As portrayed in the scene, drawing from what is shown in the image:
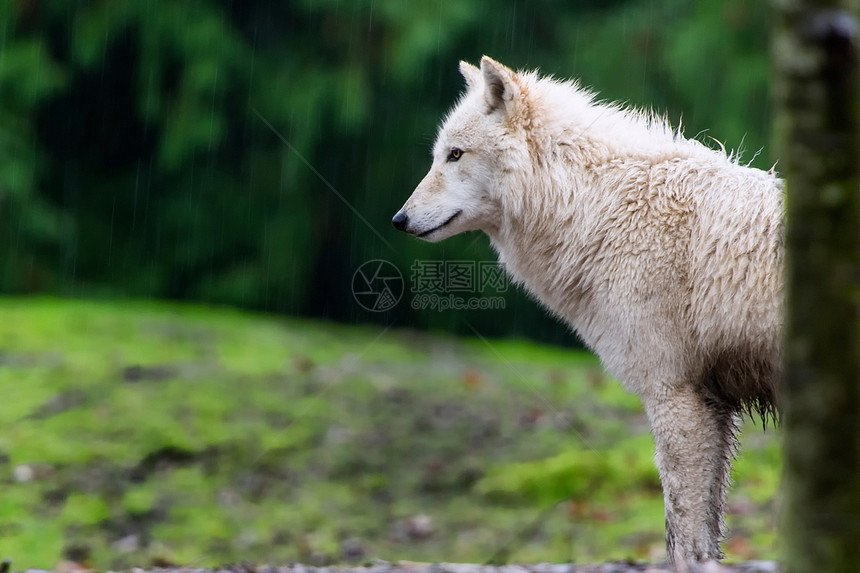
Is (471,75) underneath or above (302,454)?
above

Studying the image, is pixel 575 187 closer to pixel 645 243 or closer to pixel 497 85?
pixel 645 243

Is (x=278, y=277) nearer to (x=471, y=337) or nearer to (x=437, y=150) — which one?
(x=471, y=337)

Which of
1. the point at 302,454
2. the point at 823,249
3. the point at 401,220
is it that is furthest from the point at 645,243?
the point at 302,454

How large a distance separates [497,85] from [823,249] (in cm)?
217

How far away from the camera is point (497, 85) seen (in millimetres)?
3473

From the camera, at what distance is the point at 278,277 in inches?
349

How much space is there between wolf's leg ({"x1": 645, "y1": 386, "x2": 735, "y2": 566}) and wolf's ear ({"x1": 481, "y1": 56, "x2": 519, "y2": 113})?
134 cm

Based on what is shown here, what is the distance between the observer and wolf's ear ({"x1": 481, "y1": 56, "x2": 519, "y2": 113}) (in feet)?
11.2

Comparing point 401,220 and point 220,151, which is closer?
point 401,220

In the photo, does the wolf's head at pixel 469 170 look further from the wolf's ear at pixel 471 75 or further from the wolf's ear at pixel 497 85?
the wolf's ear at pixel 471 75

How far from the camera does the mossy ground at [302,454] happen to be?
5.20m

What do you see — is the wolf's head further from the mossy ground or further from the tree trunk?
the mossy ground

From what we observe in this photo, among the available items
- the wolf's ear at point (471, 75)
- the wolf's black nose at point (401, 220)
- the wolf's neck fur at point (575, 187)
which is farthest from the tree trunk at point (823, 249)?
the wolf's ear at point (471, 75)

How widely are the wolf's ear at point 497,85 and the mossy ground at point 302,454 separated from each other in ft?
9.62
